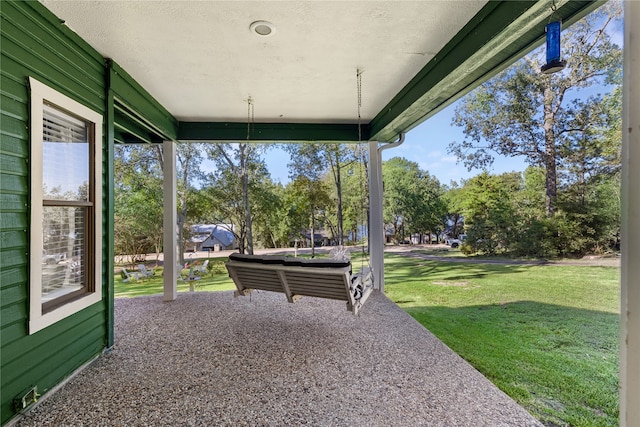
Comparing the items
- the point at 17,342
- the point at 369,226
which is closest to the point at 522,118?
the point at 369,226

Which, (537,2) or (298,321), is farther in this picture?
(298,321)

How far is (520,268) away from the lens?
379 cm

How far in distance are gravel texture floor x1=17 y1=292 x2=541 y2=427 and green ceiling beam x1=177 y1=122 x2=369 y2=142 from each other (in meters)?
2.95

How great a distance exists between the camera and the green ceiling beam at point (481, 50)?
5.55 feet

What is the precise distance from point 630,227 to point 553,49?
3.85ft

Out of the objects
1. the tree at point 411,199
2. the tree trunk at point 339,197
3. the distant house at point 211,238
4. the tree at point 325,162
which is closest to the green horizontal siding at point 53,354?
the distant house at point 211,238

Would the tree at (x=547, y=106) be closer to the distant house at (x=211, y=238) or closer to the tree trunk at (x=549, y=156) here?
the tree trunk at (x=549, y=156)

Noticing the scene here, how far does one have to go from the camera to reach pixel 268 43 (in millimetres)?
2455

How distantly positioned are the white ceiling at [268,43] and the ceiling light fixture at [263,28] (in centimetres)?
4

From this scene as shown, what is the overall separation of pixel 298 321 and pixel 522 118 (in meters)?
4.07

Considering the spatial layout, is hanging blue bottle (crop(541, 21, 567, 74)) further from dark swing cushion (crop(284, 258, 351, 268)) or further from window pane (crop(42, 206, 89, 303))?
window pane (crop(42, 206, 89, 303))

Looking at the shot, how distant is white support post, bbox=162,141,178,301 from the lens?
4.43m

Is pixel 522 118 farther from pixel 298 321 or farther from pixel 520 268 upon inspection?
pixel 298 321

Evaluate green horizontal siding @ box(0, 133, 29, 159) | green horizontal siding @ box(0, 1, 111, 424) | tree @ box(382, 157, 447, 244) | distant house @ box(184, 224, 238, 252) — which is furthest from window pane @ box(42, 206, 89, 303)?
tree @ box(382, 157, 447, 244)
